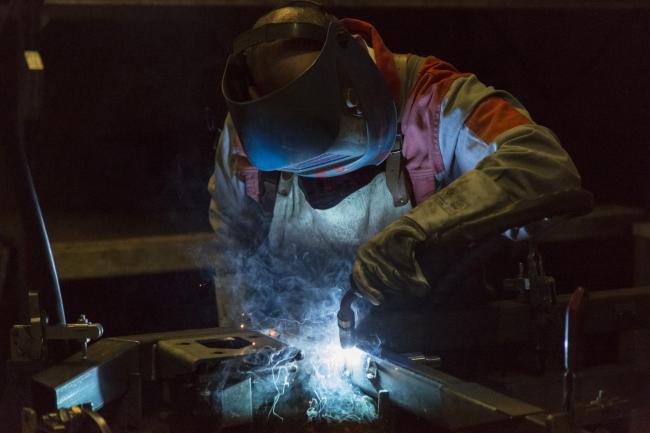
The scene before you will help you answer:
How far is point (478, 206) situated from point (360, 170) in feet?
1.68

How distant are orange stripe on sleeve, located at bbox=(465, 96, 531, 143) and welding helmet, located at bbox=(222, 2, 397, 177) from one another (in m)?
0.21

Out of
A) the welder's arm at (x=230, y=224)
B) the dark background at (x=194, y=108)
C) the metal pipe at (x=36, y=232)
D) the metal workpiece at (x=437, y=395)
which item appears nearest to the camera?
the metal workpiece at (x=437, y=395)

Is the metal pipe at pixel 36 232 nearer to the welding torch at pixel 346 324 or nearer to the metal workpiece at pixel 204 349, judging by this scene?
the metal workpiece at pixel 204 349

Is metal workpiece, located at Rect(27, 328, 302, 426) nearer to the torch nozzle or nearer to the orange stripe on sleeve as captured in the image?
the torch nozzle

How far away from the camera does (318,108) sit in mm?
1679

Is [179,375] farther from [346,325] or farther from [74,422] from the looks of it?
[346,325]

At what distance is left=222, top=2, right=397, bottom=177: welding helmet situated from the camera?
5.47 feet

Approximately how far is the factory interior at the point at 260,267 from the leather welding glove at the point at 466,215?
0.02 m

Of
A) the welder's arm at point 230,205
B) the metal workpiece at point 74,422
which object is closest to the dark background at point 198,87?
the welder's arm at point 230,205

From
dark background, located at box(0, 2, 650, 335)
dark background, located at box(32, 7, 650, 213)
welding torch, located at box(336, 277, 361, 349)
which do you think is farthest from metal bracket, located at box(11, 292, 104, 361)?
dark background, located at box(32, 7, 650, 213)

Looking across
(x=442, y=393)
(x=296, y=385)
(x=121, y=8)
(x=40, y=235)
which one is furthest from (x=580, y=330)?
(x=121, y=8)

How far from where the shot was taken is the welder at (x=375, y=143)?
1614mm

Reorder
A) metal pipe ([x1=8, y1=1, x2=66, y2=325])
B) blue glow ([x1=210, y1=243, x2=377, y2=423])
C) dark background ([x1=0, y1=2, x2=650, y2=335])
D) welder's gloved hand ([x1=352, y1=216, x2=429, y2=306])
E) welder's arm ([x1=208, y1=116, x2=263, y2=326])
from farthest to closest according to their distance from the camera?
1. dark background ([x1=0, y1=2, x2=650, y2=335])
2. welder's arm ([x1=208, y1=116, x2=263, y2=326])
3. metal pipe ([x1=8, y1=1, x2=66, y2=325])
4. welder's gloved hand ([x1=352, y1=216, x2=429, y2=306])
5. blue glow ([x1=210, y1=243, x2=377, y2=423])

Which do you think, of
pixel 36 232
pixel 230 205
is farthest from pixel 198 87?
pixel 36 232
